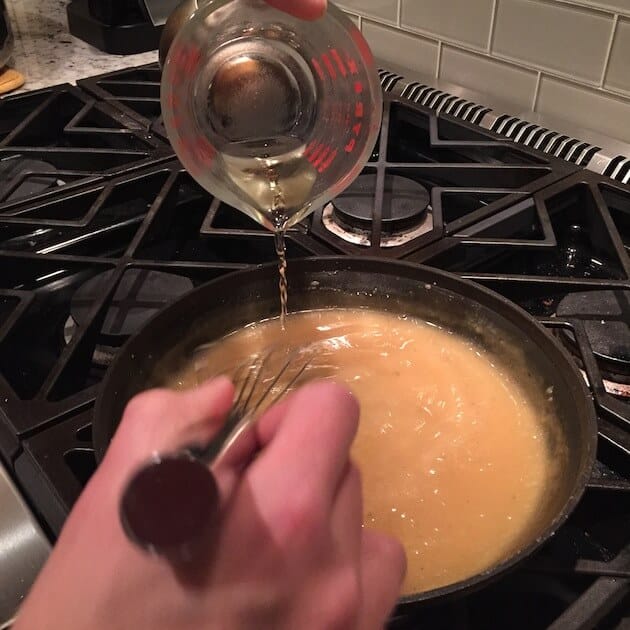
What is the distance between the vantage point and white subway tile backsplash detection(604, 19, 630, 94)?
83 centimetres

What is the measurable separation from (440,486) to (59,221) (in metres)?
0.48

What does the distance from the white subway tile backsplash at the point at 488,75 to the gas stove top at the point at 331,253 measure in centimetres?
6

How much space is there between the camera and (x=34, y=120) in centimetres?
103

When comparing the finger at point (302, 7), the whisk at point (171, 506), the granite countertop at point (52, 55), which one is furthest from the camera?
the granite countertop at point (52, 55)

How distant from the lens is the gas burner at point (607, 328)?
621 mm

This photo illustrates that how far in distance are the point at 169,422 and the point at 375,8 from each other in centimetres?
99

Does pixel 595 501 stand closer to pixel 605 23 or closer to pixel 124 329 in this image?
pixel 124 329

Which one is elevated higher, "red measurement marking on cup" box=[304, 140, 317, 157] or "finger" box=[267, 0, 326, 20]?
"finger" box=[267, 0, 326, 20]

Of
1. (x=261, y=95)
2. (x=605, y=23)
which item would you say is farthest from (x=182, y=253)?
(x=605, y=23)

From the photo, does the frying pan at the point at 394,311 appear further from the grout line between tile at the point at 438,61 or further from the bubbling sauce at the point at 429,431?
the grout line between tile at the point at 438,61

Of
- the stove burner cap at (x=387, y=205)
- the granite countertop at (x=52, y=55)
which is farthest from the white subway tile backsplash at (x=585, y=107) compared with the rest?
the granite countertop at (x=52, y=55)

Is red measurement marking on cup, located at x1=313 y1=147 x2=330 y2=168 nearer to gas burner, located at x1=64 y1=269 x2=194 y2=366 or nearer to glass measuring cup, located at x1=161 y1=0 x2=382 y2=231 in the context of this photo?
glass measuring cup, located at x1=161 y1=0 x2=382 y2=231

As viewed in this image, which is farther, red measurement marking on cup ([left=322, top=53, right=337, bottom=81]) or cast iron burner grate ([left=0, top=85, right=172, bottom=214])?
cast iron burner grate ([left=0, top=85, right=172, bottom=214])

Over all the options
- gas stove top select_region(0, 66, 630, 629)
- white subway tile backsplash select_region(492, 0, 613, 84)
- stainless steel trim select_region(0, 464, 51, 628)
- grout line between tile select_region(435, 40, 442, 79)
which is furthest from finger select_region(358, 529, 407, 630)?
grout line between tile select_region(435, 40, 442, 79)
